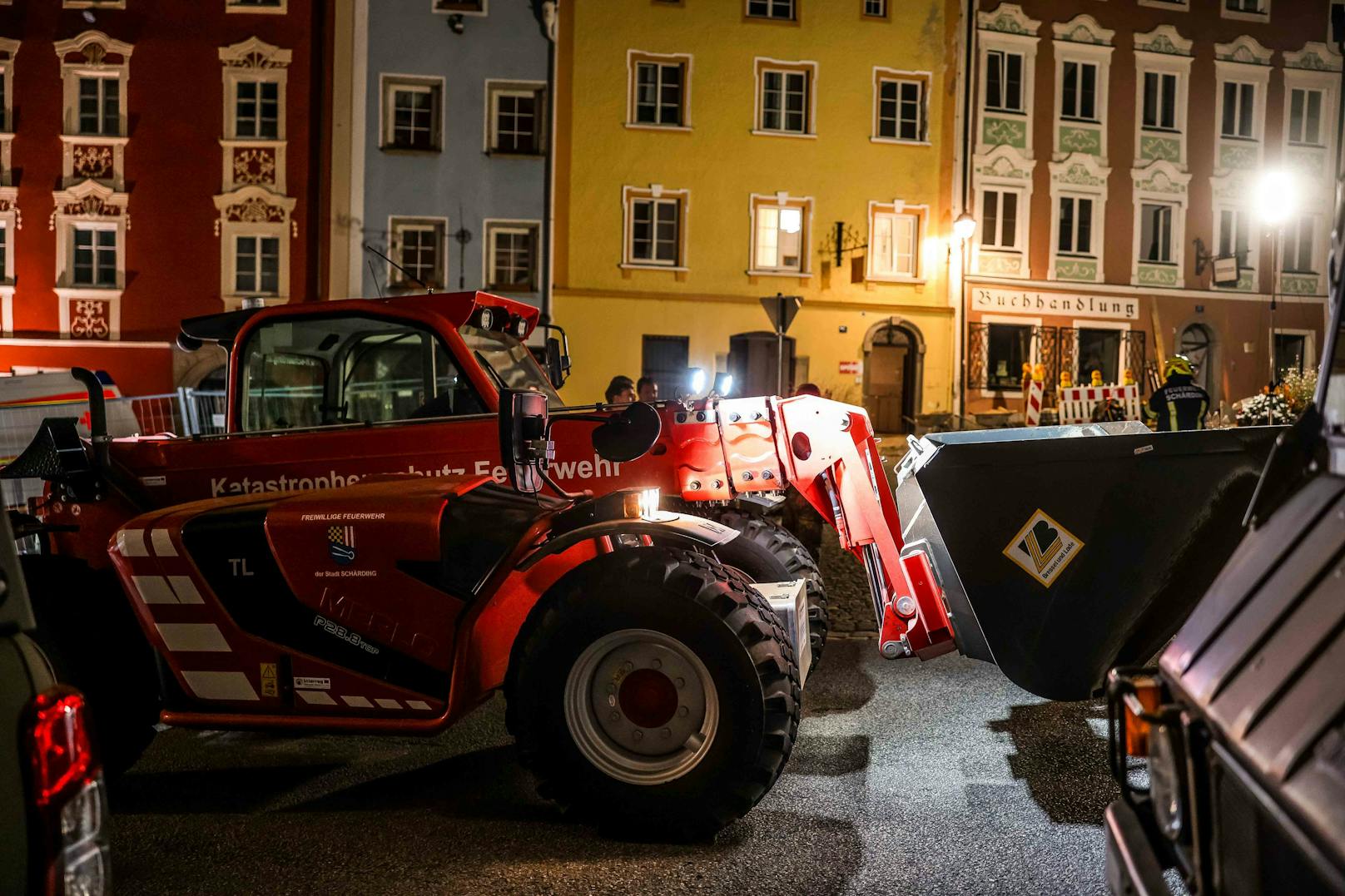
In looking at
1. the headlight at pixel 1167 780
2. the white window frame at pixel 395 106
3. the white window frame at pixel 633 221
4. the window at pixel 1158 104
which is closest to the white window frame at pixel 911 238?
the white window frame at pixel 633 221

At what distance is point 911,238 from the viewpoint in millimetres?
30234

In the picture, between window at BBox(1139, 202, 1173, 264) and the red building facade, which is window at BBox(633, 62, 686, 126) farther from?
window at BBox(1139, 202, 1173, 264)

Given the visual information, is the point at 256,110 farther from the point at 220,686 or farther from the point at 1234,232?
the point at 220,686

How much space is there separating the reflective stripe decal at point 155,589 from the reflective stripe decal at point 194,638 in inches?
3.8

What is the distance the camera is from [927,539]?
205 inches

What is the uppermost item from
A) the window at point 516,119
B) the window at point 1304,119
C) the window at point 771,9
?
the window at point 771,9

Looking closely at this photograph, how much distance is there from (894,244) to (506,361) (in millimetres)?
25051

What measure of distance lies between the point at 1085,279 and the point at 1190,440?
28.8m

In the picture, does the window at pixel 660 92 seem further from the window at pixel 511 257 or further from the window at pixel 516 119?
the window at pixel 511 257

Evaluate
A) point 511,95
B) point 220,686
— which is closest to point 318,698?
point 220,686

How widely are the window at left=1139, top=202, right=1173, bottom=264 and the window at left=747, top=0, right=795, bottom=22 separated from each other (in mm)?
11502

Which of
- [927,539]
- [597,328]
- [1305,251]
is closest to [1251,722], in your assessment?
[927,539]

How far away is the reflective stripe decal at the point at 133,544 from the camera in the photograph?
4.38 metres

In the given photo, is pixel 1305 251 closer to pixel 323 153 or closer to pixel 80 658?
pixel 323 153
